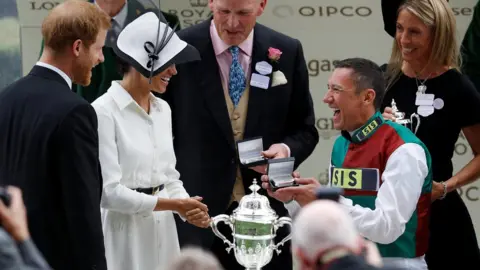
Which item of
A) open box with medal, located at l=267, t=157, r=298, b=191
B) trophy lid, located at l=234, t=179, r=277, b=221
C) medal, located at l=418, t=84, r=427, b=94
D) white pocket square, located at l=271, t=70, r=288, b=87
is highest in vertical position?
white pocket square, located at l=271, t=70, r=288, b=87

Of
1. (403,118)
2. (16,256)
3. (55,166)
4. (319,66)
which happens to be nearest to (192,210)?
(55,166)

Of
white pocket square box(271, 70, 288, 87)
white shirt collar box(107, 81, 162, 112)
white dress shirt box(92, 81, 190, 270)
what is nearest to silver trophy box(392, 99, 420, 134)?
white pocket square box(271, 70, 288, 87)

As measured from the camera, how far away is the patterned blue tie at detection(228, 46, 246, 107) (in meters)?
5.00

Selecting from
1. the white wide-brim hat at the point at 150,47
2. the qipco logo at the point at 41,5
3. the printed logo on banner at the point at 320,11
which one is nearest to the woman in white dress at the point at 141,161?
the white wide-brim hat at the point at 150,47

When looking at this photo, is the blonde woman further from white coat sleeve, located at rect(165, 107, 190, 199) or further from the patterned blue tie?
white coat sleeve, located at rect(165, 107, 190, 199)

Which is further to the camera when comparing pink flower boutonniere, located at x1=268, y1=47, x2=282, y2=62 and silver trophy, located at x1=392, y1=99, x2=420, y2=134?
pink flower boutonniere, located at x1=268, y1=47, x2=282, y2=62

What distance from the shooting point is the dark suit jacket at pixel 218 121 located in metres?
4.96

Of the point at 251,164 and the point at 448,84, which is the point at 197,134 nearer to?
the point at 251,164

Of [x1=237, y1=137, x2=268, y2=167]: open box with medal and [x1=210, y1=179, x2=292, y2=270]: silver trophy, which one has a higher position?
[x1=237, y1=137, x2=268, y2=167]: open box with medal

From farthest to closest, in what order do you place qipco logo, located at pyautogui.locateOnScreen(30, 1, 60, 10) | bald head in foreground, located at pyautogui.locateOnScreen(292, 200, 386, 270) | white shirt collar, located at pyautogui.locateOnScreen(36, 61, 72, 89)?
qipco logo, located at pyautogui.locateOnScreen(30, 1, 60, 10) < white shirt collar, located at pyautogui.locateOnScreen(36, 61, 72, 89) < bald head in foreground, located at pyautogui.locateOnScreen(292, 200, 386, 270)

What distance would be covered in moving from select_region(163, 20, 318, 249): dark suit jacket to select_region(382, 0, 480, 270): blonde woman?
0.43 m

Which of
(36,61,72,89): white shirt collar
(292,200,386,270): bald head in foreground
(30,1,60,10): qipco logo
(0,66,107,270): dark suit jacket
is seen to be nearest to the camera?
(292,200,386,270): bald head in foreground

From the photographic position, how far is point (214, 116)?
495 centimetres

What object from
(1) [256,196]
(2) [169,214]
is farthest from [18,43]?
(1) [256,196]
